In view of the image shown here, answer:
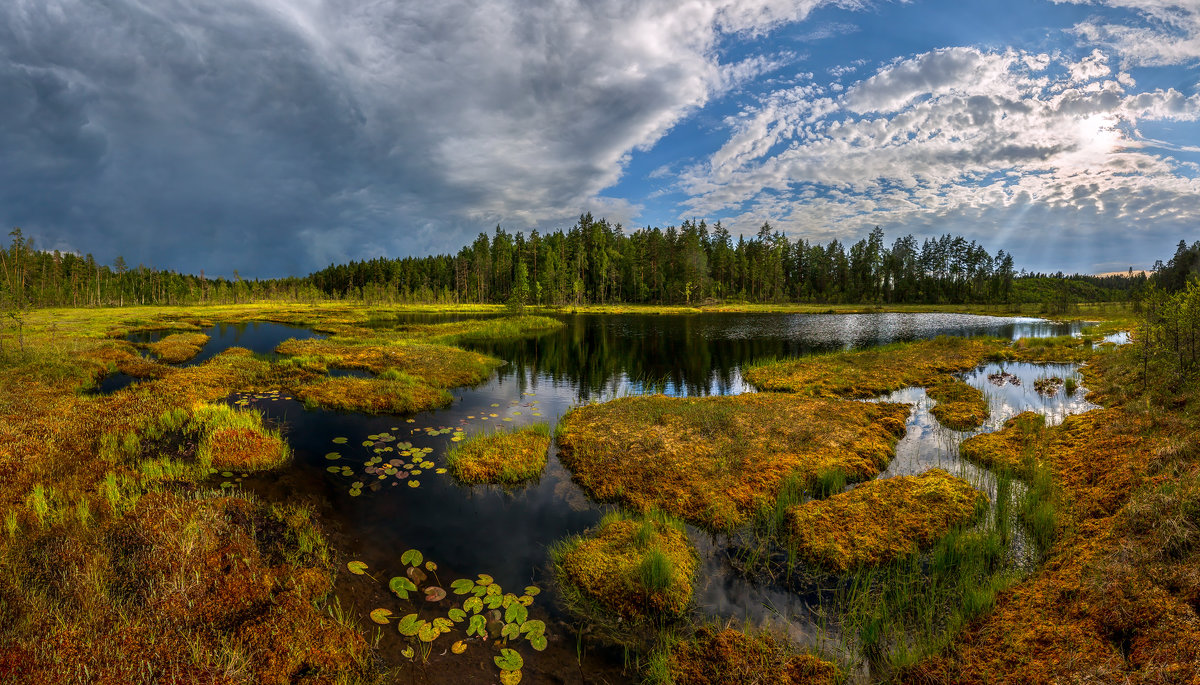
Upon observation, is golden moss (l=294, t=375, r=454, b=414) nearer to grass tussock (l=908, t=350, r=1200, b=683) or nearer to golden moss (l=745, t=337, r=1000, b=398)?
golden moss (l=745, t=337, r=1000, b=398)

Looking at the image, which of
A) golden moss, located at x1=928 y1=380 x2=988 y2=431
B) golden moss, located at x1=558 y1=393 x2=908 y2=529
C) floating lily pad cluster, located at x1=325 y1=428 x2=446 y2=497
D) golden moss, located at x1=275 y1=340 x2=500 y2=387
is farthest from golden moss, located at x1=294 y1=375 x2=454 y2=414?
golden moss, located at x1=928 y1=380 x2=988 y2=431

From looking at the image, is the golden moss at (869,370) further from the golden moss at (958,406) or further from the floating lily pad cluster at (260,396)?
the floating lily pad cluster at (260,396)

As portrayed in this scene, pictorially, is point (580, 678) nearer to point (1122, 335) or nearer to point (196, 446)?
point (196, 446)

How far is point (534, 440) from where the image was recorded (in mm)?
14070

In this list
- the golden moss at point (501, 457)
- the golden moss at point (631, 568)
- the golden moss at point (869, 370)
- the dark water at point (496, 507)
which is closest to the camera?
the dark water at point (496, 507)

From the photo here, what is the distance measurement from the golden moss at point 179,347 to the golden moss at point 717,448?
31692 mm

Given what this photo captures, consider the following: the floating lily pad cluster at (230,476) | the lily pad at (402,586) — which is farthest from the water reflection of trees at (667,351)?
the lily pad at (402,586)

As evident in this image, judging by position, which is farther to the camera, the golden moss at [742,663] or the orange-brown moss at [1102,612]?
the golden moss at [742,663]

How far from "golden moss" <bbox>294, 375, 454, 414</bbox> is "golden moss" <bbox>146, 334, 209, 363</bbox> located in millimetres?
17788

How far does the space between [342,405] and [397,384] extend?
2807 mm

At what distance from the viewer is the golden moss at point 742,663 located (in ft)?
17.3

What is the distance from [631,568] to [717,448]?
248 inches

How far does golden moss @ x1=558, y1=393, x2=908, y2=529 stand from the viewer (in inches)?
409

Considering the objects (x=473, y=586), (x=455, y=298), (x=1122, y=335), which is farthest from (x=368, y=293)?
(x=1122, y=335)
